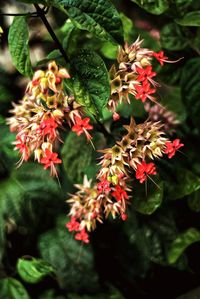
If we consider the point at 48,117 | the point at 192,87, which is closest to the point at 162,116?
the point at 192,87

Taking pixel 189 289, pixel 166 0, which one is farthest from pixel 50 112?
pixel 189 289

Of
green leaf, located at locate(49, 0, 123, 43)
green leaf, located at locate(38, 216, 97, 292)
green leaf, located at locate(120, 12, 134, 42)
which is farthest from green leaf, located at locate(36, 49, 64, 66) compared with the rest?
green leaf, located at locate(38, 216, 97, 292)

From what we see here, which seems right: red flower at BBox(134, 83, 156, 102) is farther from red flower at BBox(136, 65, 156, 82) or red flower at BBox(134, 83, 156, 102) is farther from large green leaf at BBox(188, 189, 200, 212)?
large green leaf at BBox(188, 189, 200, 212)

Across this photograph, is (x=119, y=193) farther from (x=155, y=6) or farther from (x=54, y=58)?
(x=155, y=6)

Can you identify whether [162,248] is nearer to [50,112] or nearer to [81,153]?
[81,153]

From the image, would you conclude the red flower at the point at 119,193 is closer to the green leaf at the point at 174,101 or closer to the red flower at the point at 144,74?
the red flower at the point at 144,74
